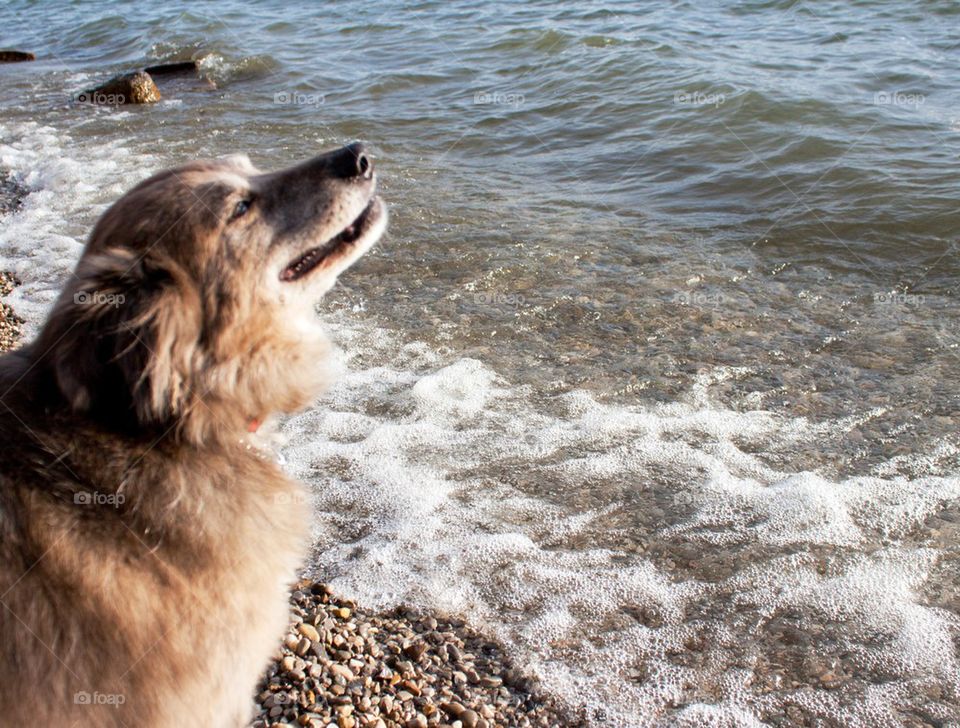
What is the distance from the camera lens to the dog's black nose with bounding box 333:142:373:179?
3719mm

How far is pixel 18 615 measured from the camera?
8.32 ft

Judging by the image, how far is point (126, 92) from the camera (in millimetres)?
15812

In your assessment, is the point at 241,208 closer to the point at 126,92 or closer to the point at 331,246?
the point at 331,246

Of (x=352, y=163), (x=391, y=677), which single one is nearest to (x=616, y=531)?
Answer: (x=391, y=677)

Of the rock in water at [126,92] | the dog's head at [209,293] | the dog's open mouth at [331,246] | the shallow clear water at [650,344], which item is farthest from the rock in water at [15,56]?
the dog's open mouth at [331,246]

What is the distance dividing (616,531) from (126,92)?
14.2m

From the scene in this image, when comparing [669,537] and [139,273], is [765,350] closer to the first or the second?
[669,537]

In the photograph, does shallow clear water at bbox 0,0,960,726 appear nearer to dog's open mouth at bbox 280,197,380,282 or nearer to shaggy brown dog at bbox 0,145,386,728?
shaggy brown dog at bbox 0,145,386,728

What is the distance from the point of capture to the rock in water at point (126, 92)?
1580cm

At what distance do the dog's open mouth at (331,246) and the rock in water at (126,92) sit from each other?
13.9 metres

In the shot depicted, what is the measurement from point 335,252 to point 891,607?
10.6ft

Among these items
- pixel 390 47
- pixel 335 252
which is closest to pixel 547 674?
pixel 335 252

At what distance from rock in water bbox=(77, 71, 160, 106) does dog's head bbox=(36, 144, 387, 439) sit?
13.7 metres

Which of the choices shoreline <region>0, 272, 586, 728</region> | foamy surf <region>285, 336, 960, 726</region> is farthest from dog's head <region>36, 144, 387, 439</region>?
foamy surf <region>285, 336, 960, 726</region>
